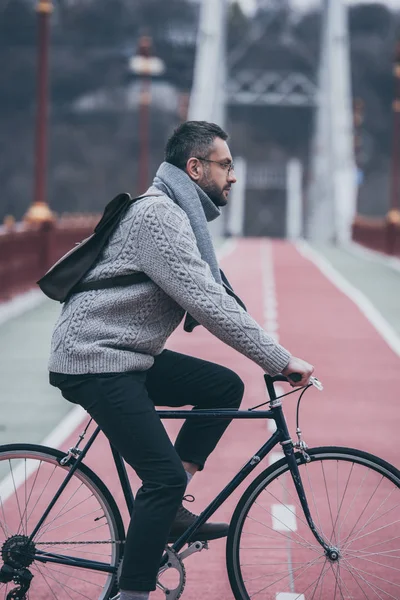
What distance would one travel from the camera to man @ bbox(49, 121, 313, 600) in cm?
359

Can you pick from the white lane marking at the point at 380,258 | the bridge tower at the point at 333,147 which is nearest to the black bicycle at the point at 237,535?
the white lane marking at the point at 380,258

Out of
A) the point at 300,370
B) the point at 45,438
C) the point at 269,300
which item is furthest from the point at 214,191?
the point at 269,300

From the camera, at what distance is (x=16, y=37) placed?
129500 mm

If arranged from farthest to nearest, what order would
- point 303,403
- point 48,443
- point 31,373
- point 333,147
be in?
point 333,147, point 31,373, point 303,403, point 48,443

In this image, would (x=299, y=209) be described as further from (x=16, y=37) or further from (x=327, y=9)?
(x=16, y=37)

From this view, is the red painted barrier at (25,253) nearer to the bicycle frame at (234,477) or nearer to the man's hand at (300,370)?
the bicycle frame at (234,477)

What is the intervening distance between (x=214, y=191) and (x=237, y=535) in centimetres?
109

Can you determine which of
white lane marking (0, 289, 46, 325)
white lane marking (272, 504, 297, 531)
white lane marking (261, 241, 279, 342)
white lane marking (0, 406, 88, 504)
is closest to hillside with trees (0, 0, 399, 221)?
white lane marking (261, 241, 279, 342)

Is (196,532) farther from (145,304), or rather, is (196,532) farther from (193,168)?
(193,168)

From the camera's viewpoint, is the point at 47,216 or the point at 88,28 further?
the point at 88,28

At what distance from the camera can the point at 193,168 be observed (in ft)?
12.4

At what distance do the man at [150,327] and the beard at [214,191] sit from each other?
0.01 m

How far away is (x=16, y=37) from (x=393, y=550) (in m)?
130

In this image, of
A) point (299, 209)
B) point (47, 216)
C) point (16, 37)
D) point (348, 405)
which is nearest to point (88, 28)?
point (16, 37)
